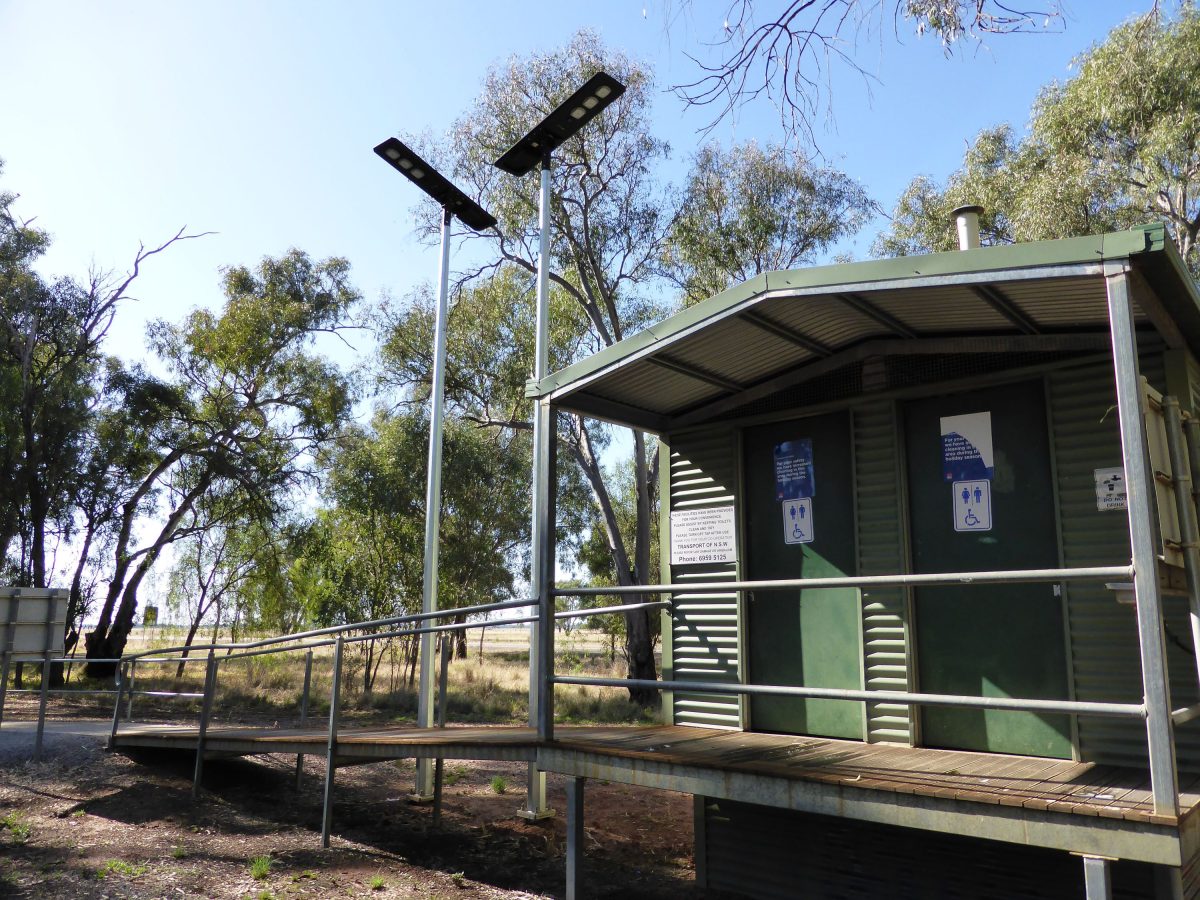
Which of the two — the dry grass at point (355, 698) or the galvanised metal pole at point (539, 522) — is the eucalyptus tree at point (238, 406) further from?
the galvanised metal pole at point (539, 522)

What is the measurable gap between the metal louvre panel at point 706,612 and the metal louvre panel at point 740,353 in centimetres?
73

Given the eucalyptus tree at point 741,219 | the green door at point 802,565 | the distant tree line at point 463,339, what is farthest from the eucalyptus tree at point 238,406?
the green door at point 802,565

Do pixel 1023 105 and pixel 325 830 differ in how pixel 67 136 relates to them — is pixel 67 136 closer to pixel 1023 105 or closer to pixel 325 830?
pixel 325 830

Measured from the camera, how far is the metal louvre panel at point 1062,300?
461 cm

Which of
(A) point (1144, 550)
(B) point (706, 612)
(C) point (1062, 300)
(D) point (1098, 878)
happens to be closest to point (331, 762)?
(B) point (706, 612)

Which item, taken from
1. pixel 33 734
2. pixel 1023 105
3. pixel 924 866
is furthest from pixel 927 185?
pixel 33 734

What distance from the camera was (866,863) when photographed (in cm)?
580

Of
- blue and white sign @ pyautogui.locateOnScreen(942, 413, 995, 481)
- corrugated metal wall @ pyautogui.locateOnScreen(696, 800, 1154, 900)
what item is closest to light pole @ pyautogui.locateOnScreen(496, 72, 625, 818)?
corrugated metal wall @ pyautogui.locateOnScreen(696, 800, 1154, 900)

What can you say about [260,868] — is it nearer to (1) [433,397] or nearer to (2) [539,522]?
(2) [539,522]

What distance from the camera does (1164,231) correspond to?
3.85m

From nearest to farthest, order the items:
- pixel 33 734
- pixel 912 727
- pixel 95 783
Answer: pixel 912 727, pixel 95 783, pixel 33 734

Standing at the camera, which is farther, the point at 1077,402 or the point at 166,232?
the point at 166,232

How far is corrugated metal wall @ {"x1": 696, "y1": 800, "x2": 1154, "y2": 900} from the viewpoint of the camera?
5.12m

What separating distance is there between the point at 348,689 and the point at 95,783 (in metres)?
12.6
